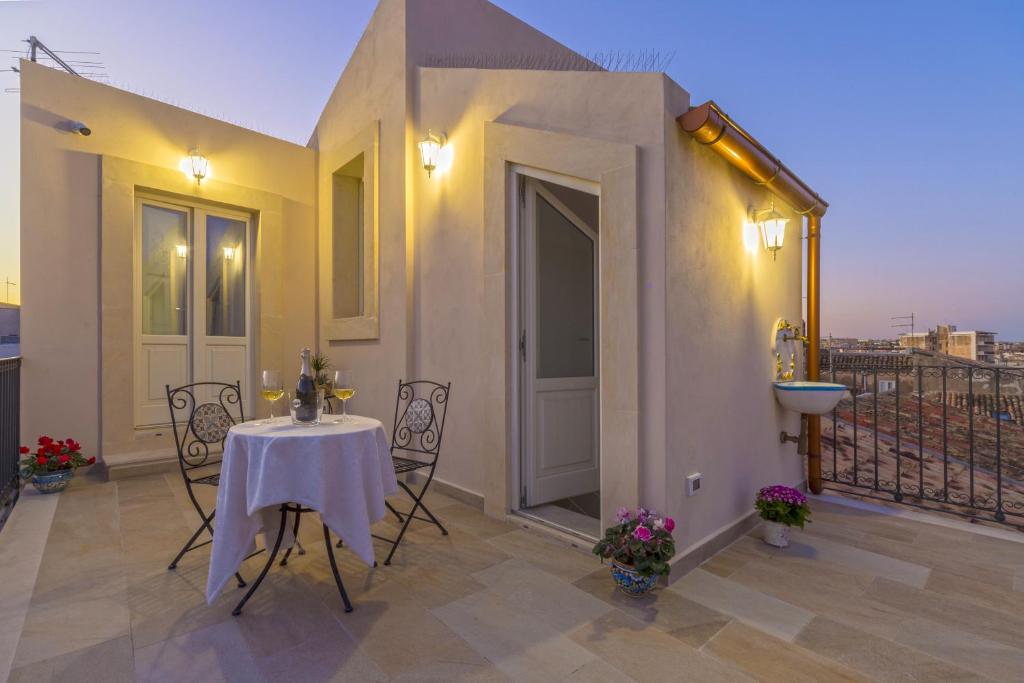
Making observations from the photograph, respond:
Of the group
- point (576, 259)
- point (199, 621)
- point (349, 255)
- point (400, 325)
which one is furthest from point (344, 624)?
point (349, 255)

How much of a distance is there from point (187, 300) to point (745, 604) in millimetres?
5631

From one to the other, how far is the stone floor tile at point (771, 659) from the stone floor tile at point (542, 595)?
0.49m

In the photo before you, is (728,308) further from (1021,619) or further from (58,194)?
(58,194)

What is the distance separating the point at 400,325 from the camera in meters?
4.22

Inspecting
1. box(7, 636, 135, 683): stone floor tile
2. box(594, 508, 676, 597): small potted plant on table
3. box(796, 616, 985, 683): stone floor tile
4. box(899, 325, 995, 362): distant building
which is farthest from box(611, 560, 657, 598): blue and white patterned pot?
box(899, 325, 995, 362): distant building

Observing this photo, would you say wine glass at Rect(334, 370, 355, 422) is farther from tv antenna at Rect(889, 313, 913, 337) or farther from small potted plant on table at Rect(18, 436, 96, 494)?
tv antenna at Rect(889, 313, 913, 337)

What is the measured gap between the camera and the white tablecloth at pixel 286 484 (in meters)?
1.96

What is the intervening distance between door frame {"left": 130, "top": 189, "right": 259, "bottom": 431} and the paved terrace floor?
2.20 metres

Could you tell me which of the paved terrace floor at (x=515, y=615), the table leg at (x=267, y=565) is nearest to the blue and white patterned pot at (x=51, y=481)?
the paved terrace floor at (x=515, y=615)

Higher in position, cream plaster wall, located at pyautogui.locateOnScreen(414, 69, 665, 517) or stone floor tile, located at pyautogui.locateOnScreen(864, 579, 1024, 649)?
cream plaster wall, located at pyautogui.locateOnScreen(414, 69, 665, 517)

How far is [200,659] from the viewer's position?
1664mm

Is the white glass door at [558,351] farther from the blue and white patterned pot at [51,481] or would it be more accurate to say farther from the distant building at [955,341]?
the distant building at [955,341]

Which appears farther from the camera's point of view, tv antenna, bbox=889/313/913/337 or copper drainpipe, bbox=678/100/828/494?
tv antenna, bbox=889/313/913/337

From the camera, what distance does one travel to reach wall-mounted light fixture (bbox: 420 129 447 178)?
12.8ft
